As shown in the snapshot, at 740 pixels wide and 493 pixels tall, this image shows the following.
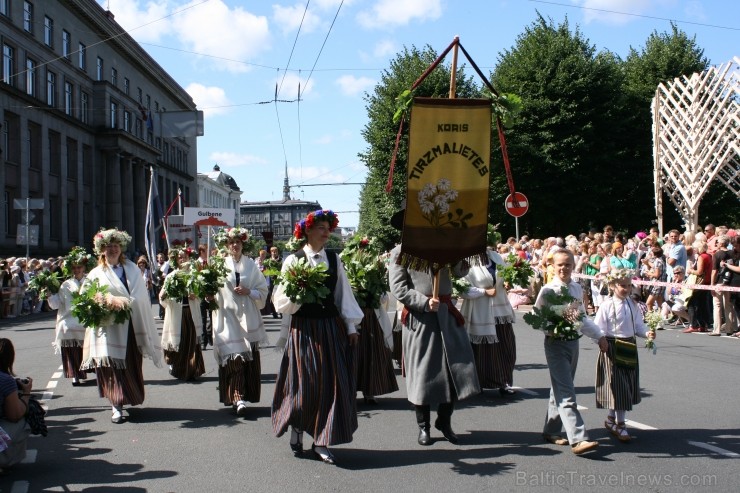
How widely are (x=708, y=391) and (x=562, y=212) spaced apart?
26.0 metres

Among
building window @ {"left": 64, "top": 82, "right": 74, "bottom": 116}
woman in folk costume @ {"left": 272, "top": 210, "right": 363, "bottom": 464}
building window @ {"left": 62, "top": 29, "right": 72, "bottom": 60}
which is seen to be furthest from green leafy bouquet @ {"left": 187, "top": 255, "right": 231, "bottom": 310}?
building window @ {"left": 62, "top": 29, "right": 72, "bottom": 60}

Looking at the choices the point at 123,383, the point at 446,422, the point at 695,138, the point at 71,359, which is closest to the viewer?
the point at 446,422

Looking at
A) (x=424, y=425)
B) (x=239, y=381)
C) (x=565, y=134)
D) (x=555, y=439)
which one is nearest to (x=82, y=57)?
(x=565, y=134)

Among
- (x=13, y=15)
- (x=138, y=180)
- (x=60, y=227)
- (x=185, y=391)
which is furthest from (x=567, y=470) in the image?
(x=138, y=180)

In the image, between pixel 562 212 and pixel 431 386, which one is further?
pixel 562 212

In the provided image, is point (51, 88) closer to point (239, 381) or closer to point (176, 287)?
point (176, 287)

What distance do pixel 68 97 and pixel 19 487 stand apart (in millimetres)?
44423

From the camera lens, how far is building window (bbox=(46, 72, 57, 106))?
139 feet

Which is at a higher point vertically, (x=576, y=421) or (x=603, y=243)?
(x=603, y=243)

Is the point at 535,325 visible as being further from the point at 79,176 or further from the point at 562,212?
the point at 79,176

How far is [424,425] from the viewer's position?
22.4 feet

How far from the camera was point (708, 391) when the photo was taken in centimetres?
898

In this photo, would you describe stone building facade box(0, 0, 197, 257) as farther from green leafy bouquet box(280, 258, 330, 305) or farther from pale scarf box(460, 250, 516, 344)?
green leafy bouquet box(280, 258, 330, 305)

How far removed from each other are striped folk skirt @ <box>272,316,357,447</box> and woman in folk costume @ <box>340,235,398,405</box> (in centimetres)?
214
